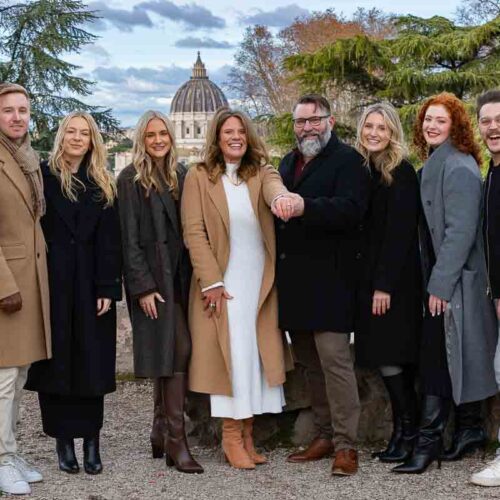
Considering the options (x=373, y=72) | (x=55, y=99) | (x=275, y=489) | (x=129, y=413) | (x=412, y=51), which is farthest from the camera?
(x=55, y=99)

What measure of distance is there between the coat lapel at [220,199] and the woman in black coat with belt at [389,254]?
A: 2.59ft

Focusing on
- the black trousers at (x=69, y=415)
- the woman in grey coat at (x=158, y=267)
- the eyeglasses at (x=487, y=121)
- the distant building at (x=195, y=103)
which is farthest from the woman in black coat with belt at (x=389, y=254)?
the distant building at (x=195, y=103)

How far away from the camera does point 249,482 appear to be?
189 inches

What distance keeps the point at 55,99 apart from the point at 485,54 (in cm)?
914

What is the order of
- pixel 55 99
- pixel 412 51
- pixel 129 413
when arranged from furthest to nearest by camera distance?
pixel 55 99
pixel 412 51
pixel 129 413

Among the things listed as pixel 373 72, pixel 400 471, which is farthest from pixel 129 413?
pixel 373 72

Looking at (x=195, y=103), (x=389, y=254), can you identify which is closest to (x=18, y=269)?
(x=389, y=254)

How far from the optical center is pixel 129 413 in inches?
272

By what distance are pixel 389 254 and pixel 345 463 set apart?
3.85ft

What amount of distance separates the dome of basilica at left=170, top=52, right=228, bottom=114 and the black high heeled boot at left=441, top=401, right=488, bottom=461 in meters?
112

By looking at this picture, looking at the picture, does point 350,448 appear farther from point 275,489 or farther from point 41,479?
point 41,479

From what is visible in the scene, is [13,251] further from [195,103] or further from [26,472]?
[195,103]

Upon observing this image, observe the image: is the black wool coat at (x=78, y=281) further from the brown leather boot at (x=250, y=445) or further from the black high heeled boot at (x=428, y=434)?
the black high heeled boot at (x=428, y=434)

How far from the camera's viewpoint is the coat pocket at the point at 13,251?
180 inches
